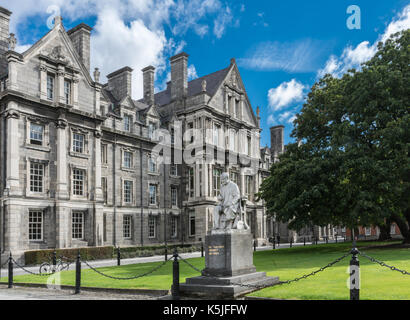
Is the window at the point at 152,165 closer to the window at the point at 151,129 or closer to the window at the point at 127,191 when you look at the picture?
the window at the point at 151,129

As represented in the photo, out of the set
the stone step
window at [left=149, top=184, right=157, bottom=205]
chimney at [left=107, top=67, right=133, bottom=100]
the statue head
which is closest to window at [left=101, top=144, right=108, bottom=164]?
window at [left=149, top=184, right=157, bottom=205]

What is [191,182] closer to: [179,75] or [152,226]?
[152,226]

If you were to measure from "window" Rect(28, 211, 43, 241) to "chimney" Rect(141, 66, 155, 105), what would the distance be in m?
18.9

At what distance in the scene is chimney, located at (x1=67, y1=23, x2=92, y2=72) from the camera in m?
33.6

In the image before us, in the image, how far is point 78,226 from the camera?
31281 millimetres

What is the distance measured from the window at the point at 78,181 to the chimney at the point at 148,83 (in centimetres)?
1413

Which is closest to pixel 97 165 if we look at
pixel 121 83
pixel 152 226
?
pixel 152 226

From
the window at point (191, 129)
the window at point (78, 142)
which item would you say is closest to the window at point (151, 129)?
the window at point (191, 129)

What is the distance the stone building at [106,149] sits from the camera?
27.9m

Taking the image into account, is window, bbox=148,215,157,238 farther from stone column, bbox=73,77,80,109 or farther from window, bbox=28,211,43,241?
stone column, bbox=73,77,80,109

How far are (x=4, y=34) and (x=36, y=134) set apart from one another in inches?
327

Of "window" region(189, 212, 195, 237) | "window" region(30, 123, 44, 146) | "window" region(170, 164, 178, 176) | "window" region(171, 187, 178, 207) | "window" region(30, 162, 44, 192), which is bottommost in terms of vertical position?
"window" region(189, 212, 195, 237)
